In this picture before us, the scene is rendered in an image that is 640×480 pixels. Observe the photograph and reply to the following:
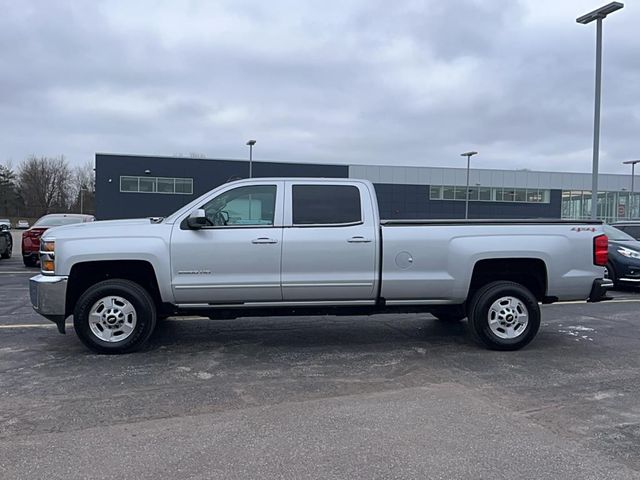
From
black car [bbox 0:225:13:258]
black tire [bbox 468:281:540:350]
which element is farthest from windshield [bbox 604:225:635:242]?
black car [bbox 0:225:13:258]

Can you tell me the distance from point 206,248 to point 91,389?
1838 mm

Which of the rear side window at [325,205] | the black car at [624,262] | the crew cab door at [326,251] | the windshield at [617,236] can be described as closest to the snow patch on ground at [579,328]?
the crew cab door at [326,251]

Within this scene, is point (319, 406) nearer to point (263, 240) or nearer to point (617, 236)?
point (263, 240)

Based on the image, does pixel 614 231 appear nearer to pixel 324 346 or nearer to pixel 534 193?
pixel 324 346

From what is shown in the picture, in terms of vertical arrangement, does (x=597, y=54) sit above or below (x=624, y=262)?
above

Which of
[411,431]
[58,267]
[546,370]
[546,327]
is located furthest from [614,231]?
[58,267]

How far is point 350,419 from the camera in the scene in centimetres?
435

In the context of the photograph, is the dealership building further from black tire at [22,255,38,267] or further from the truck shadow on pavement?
the truck shadow on pavement

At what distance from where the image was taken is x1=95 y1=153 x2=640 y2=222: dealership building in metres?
45.5

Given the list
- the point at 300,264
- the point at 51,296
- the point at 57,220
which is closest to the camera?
the point at 51,296

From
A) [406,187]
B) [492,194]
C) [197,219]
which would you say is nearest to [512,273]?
[197,219]

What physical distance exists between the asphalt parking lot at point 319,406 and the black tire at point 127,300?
161mm

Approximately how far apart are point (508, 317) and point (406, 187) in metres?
45.2

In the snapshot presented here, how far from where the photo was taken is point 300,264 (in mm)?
6230
